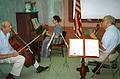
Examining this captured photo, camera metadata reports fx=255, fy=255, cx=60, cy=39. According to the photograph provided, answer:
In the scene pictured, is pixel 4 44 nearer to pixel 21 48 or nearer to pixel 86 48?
pixel 21 48

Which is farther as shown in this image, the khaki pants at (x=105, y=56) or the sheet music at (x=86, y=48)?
the khaki pants at (x=105, y=56)

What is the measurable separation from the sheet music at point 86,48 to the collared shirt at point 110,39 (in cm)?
94

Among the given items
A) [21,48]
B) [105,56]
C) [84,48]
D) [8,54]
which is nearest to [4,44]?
[8,54]

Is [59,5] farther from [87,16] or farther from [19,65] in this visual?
[19,65]

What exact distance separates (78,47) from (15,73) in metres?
1.39

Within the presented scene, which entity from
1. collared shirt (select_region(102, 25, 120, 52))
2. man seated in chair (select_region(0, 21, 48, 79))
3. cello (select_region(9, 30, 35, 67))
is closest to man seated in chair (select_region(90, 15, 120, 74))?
collared shirt (select_region(102, 25, 120, 52))

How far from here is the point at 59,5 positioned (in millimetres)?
7496

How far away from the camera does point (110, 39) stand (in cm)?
440

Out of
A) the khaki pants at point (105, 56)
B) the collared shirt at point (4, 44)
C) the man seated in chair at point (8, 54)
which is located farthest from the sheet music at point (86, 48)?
the collared shirt at point (4, 44)

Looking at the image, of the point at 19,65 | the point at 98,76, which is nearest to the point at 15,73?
the point at 19,65

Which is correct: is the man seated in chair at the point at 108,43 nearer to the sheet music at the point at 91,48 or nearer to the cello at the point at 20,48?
the sheet music at the point at 91,48

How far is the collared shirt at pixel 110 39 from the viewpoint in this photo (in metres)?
4.39

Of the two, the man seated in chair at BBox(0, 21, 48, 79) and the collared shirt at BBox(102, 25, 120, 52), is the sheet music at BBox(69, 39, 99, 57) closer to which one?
the collared shirt at BBox(102, 25, 120, 52)

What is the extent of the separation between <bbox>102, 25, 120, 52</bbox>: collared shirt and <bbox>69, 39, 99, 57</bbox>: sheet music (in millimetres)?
943
